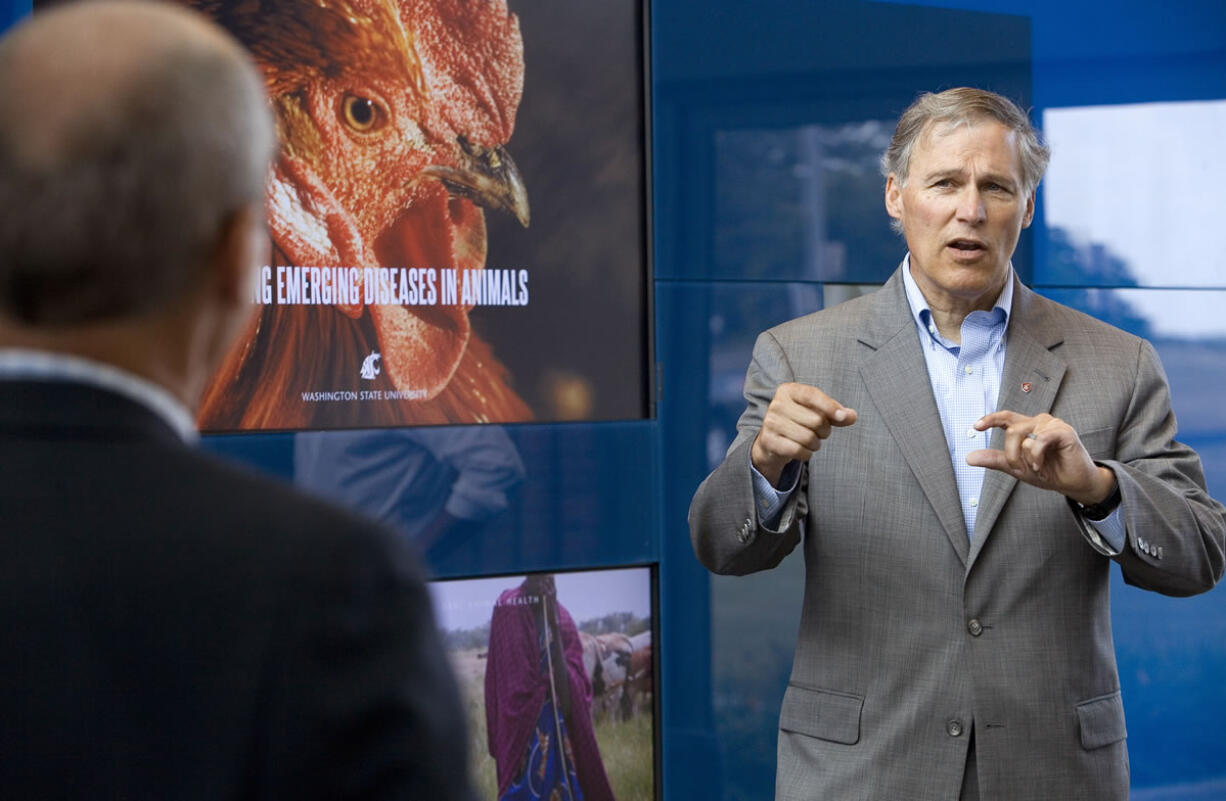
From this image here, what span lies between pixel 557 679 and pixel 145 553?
2663 millimetres

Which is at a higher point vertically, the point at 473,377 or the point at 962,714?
the point at 473,377

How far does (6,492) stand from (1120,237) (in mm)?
4021

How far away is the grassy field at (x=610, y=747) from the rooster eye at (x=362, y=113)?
4.18 feet

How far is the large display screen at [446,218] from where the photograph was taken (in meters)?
3.01

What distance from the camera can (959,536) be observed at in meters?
2.28

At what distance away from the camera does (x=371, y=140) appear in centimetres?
310

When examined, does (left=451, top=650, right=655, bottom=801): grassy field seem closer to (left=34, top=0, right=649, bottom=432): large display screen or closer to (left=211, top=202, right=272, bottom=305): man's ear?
(left=34, top=0, right=649, bottom=432): large display screen

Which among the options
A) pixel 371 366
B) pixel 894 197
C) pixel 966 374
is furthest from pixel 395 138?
pixel 966 374

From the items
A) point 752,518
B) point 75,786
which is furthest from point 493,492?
point 75,786

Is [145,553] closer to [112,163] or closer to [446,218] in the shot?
[112,163]

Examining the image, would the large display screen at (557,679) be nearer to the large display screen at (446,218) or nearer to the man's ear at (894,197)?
the large display screen at (446,218)

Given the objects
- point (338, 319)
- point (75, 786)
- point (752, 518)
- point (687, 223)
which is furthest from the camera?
point (687, 223)

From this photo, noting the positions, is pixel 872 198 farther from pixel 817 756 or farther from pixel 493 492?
pixel 817 756

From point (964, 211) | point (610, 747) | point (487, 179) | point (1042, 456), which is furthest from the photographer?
point (610, 747)
